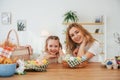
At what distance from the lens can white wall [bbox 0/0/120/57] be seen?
192 inches

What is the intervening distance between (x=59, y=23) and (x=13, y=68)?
3698 millimetres

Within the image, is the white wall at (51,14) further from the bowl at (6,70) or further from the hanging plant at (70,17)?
the bowl at (6,70)

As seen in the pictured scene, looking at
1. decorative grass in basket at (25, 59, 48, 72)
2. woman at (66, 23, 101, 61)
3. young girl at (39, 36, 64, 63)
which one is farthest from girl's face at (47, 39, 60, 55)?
decorative grass in basket at (25, 59, 48, 72)

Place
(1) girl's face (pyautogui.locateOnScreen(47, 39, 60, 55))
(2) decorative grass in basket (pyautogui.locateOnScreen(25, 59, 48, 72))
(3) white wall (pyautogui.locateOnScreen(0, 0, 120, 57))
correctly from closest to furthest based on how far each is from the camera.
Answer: (2) decorative grass in basket (pyautogui.locateOnScreen(25, 59, 48, 72)), (1) girl's face (pyautogui.locateOnScreen(47, 39, 60, 55)), (3) white wall (pyautogui.locateOnScreen(0, 0, 120, 57))

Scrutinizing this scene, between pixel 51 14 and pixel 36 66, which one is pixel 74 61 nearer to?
pixel 36 66

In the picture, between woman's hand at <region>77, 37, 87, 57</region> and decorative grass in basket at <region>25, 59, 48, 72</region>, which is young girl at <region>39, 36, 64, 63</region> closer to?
woman's hand at <region>77, 37, 87, 57</region>

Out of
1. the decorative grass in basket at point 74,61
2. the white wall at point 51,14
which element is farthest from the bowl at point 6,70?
the white wall at point 51,14

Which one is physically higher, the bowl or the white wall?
the white wall

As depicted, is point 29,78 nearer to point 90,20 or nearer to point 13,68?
point 13,68

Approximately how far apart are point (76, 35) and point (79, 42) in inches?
3.6

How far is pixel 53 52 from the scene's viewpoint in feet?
6.97

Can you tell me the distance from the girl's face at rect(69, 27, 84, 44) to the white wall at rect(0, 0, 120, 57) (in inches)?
112

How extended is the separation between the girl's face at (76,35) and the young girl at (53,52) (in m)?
0.19

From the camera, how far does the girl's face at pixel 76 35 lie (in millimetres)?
2037
